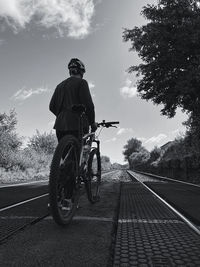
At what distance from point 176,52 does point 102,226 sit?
2046cm

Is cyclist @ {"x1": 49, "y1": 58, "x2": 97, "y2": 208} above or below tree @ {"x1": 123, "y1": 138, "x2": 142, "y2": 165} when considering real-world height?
below

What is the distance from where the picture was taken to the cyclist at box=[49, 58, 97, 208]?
362 cm

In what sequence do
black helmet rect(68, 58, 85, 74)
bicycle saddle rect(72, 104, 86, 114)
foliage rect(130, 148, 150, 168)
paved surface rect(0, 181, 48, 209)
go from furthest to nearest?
foliage rect(130, 148, 150, 168), paved surface rect(0, 181, 48, 209), black helmet rect(68, 58, 85, 74), bicycle saddle rect(72, 104, 86, 114)

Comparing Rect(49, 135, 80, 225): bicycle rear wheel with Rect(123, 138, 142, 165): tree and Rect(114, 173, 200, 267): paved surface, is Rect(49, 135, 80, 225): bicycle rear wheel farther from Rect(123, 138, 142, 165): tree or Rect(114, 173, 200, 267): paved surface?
Rect(123, 138, 142, 165): tree

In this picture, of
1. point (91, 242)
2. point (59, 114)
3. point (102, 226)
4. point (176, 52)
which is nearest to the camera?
point (91, 242)

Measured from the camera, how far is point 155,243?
2.25 m

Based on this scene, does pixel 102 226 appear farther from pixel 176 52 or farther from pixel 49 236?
pixel 176 52

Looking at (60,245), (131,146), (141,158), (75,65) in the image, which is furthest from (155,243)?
(131,146)

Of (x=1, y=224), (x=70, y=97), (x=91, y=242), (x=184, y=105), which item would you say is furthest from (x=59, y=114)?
(x=184, y=105)

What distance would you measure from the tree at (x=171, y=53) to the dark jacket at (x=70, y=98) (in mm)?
15910

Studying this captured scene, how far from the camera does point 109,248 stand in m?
2.07

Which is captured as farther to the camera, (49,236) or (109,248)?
(49,236)

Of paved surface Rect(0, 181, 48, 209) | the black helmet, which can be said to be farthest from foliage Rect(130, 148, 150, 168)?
the black helmet

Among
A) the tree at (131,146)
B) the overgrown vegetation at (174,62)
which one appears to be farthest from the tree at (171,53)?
the tree at (131,146)
